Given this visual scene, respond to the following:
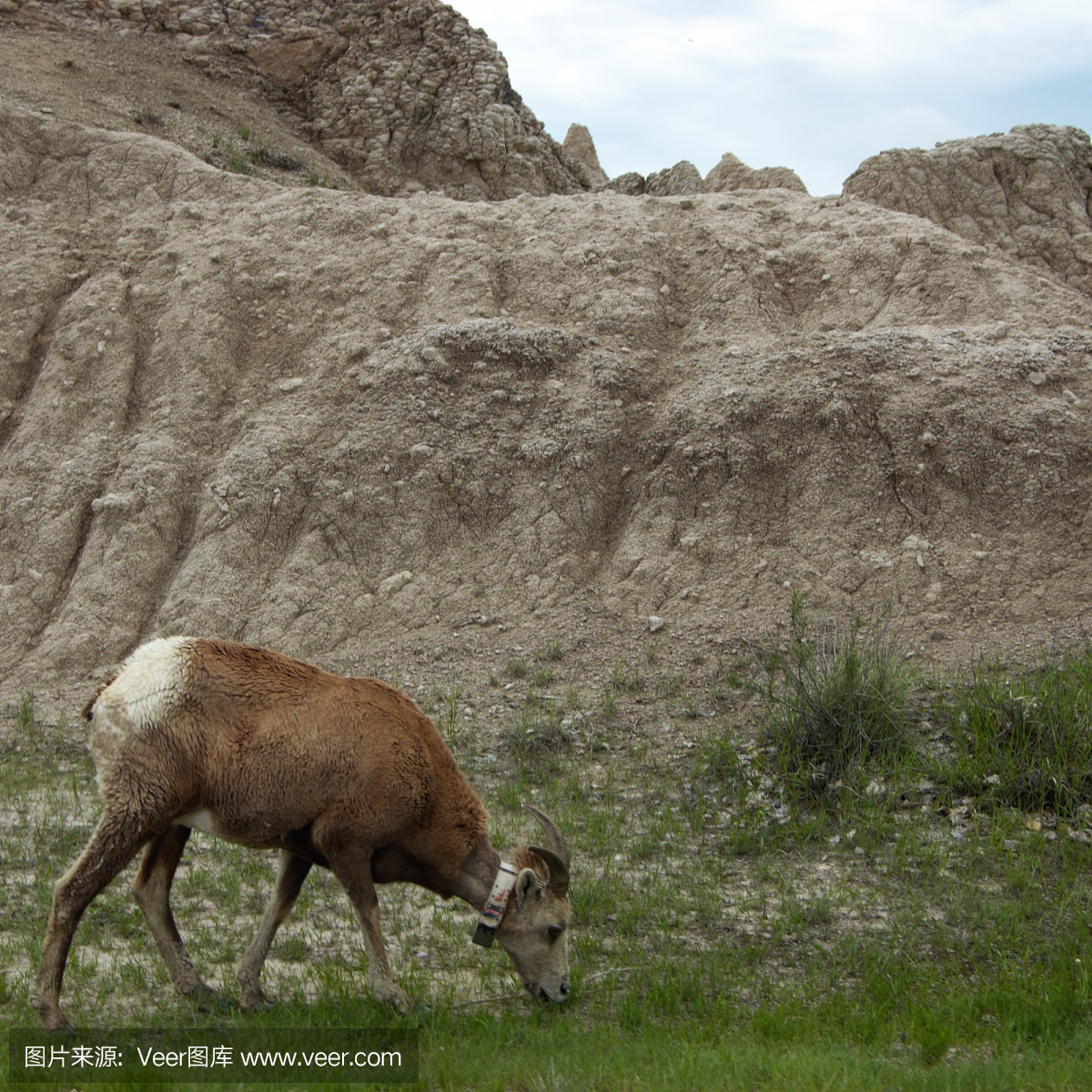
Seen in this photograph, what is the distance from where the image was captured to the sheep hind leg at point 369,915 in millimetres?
5406

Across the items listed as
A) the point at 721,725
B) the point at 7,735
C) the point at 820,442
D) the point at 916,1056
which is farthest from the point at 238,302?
the point at 916,1056

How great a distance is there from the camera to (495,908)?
556 centimetres

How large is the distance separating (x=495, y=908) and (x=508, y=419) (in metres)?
8.19

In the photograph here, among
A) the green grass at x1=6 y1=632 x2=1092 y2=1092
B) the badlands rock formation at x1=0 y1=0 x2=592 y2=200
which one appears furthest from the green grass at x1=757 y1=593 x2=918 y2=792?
the badlands rock formation at x1=0 y1=0 x2=592 y2=200

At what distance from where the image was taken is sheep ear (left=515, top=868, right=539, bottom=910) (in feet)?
18.0

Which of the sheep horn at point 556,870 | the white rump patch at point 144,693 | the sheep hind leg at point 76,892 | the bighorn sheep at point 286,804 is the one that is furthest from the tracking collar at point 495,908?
the white rump patch at point 144,693

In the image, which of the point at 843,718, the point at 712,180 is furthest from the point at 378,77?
the point at 843,718

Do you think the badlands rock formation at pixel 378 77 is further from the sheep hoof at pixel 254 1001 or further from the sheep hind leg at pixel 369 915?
the sheep hoof at pixel 254 1001

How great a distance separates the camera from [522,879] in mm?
5508

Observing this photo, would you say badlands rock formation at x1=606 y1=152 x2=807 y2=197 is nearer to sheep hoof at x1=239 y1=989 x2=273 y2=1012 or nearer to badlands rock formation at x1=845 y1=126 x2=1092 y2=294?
badlands rock formation at x1=845 y1=126 x2=1092 y2=294

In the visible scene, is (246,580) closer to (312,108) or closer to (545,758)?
(545,758)

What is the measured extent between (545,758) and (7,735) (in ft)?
16.8

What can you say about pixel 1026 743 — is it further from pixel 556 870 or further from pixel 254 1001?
pixel 254 1001

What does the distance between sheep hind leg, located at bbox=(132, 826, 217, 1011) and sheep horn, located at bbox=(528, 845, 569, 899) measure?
1.85m
